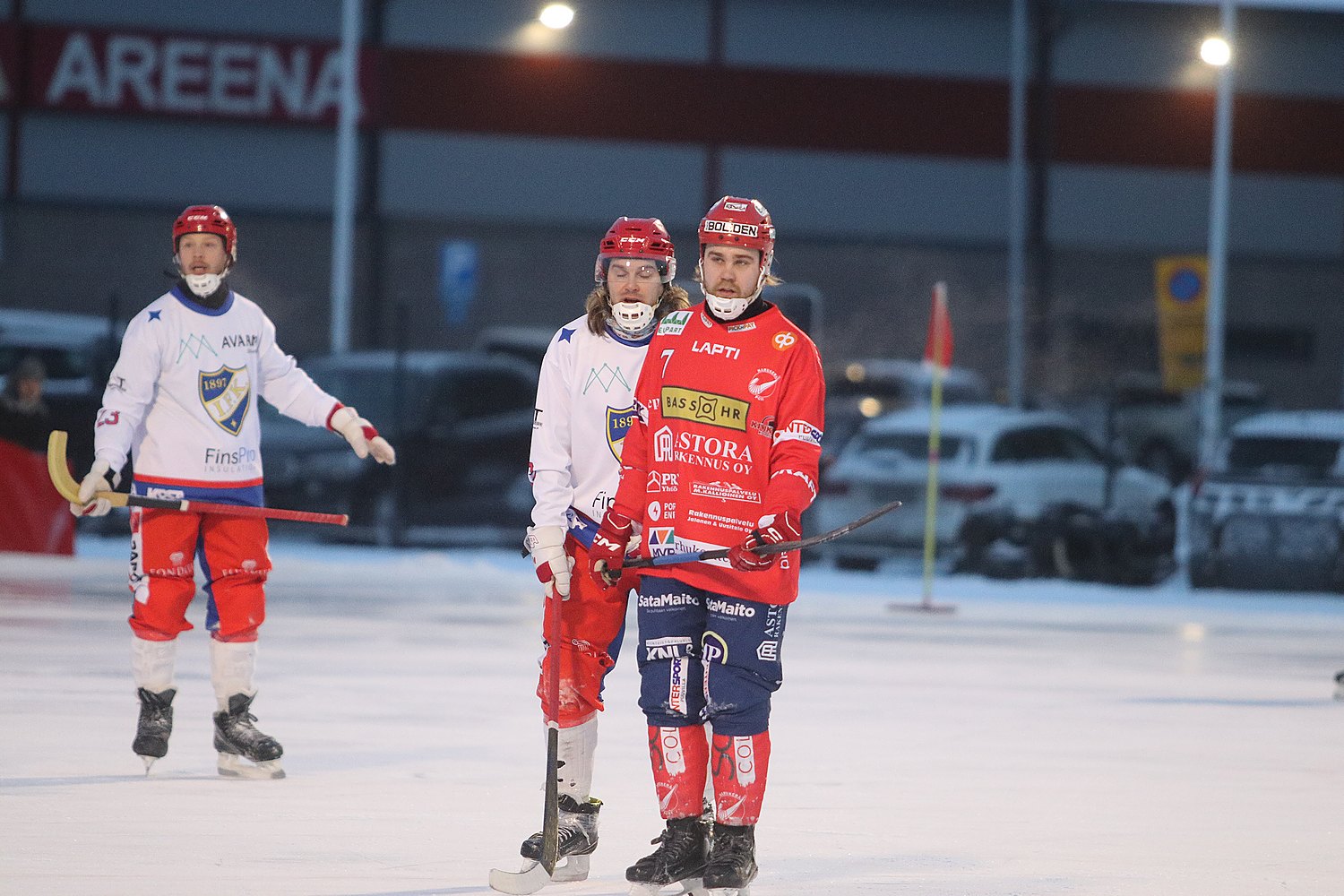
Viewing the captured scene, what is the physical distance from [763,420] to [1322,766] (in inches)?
155

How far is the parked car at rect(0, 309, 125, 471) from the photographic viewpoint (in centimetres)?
2066

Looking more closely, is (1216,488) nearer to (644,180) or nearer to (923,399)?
(923,399)

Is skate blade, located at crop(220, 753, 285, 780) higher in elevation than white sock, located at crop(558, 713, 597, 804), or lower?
lower

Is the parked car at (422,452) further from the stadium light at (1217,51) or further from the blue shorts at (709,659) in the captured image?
the blue shorts at (709,659)

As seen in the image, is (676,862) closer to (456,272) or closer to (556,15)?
(556,15)

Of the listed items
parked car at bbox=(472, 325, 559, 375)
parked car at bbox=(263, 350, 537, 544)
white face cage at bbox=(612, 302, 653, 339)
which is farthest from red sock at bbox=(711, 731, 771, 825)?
parked car at bbox=(472, 325, 559, 375)

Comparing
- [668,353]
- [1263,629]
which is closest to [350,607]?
[1263,629]

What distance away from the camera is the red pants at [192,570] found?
8.06 m

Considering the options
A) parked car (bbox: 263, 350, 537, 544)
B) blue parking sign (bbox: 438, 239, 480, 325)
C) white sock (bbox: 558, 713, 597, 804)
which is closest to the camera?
white sock (bbox: 558, 713, 597, 804)

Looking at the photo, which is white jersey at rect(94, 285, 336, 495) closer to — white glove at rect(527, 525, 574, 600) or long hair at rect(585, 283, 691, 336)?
long hair at rect(585, 283, 691, 336)

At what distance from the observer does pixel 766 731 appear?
6.08 meters

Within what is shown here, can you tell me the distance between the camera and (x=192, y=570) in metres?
8.26

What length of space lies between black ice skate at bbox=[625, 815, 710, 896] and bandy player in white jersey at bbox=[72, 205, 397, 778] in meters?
2.33

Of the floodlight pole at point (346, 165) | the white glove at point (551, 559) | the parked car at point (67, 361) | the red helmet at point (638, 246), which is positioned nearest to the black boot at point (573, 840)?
the white glove at point (551, 559)
